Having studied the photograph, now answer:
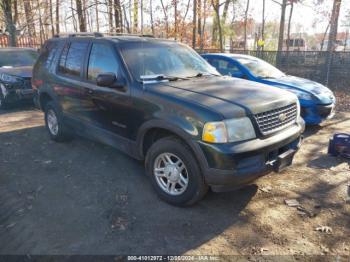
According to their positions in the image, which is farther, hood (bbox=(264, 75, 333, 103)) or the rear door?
hood (bbox=(264, 75, 333, 103))

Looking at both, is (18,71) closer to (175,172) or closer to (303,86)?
(175,172)

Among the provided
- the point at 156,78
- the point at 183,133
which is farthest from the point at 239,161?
the point at 156,78

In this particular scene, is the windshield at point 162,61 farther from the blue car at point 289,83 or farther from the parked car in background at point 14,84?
the parked car in background at point 14,84

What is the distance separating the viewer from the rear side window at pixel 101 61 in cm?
423

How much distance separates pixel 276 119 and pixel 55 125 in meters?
4.15

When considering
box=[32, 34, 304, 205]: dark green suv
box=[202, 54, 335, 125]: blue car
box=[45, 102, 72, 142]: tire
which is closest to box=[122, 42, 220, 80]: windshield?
box=[32, 34, 304, 205]: dark green suv

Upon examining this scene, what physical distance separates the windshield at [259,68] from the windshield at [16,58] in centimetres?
643

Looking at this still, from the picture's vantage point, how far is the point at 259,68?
Result: 7633 millimetres

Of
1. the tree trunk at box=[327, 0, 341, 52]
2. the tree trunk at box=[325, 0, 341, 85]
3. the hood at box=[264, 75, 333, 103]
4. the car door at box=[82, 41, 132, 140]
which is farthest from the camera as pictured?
the tree trunk at box=[327, 0, 341, 52]

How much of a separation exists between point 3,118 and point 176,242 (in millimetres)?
6679

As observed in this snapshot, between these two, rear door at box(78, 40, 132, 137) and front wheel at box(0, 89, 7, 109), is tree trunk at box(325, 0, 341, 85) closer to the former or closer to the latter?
rear door at box(78, 40, 132, 137)

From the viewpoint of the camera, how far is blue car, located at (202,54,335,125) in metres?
6.52

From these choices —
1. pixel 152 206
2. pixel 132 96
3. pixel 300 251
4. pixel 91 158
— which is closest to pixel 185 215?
pixel 152 206

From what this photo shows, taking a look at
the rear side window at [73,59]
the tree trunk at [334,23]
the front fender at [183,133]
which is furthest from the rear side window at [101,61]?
the tree trunk at [334,23]
